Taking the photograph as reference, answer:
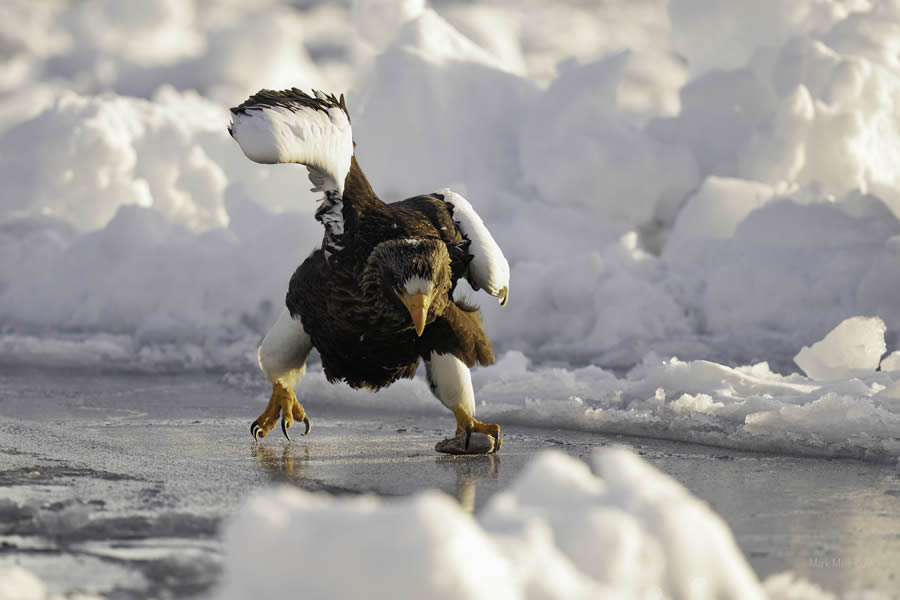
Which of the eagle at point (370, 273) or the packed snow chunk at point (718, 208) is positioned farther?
the packed snow chunk at point (718, 208)

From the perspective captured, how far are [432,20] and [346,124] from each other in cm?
1271

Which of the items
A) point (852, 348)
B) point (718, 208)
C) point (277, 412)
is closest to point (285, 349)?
point (277, 412)

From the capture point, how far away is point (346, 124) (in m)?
5.01

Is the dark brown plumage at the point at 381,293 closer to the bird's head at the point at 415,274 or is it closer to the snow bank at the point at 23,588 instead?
the bird's head at the point at 415,274

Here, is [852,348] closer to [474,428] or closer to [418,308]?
[474,428]

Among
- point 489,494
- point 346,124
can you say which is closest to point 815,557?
point 489,494

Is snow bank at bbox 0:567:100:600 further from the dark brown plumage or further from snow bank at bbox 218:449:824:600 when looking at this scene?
the dark brown plumage

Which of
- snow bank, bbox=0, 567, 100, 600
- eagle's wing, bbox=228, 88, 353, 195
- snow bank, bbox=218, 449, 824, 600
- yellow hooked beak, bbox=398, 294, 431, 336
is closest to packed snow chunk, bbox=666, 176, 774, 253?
eagle's wing, bbox=228, 88, 353, 195

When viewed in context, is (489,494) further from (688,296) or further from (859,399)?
(688,296)

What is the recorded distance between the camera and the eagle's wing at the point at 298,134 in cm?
472

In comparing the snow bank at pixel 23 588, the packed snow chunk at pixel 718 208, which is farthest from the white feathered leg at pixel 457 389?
the packed snow chunk at pixel 718 208

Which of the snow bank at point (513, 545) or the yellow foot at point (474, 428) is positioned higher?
the yellow foot at point (474, 428)

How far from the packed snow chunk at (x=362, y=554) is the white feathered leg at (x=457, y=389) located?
10.2 ft

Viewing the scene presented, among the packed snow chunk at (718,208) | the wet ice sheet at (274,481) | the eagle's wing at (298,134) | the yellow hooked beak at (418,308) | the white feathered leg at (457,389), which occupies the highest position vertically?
the packed snow chunk at (718,208)
